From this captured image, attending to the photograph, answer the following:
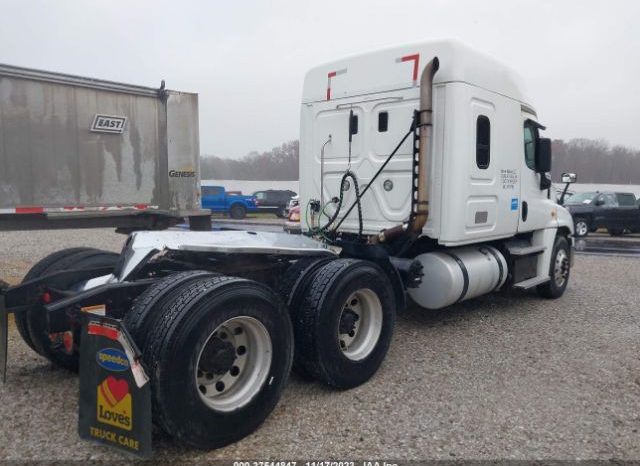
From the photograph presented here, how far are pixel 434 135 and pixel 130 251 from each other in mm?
3200

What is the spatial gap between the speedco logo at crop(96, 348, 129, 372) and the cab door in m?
5.09

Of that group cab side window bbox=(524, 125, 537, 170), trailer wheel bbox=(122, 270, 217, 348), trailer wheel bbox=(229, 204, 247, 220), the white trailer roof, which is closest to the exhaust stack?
the white trailer roof

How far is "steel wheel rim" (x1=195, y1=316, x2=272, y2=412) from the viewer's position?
3232 millimetres

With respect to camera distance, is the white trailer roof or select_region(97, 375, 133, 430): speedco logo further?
the white trailer roof

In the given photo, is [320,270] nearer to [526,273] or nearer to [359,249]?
[359,249]

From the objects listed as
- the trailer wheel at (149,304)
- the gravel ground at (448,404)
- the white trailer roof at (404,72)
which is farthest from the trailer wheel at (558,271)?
the trailer wheel at (149,304)

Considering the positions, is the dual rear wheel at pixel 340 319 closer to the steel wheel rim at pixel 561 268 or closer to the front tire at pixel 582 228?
the steel wheel rim at pixel 561 268

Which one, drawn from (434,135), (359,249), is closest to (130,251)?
(359,249)

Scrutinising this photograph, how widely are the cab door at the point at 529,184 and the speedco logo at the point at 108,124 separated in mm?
6153

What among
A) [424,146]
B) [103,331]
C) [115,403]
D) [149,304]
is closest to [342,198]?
[424,146]

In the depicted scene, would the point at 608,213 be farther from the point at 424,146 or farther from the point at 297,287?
the point at 297,287

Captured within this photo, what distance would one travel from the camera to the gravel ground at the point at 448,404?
3254 millimetres

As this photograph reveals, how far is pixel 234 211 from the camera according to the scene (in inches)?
1181

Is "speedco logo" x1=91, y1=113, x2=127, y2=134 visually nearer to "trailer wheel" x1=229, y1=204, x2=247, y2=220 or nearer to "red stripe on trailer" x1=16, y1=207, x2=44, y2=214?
"red stripe on trailer" x1=16, y1=207, x2=44, y2=214
